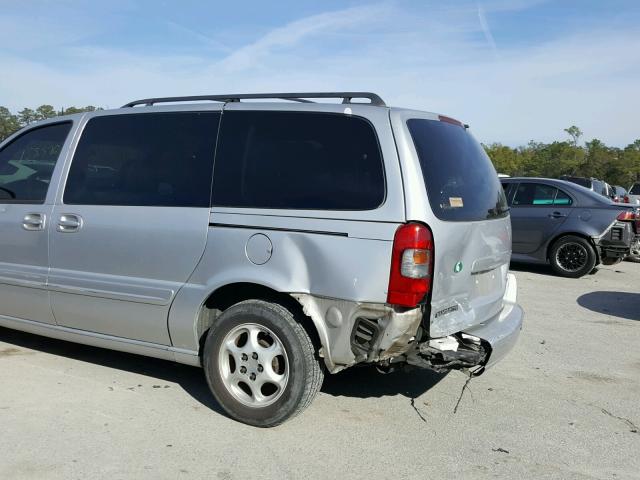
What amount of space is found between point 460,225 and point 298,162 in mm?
1045

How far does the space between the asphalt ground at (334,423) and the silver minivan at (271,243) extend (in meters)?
0.32

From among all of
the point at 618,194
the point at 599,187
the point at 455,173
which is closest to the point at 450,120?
the point at 455,173

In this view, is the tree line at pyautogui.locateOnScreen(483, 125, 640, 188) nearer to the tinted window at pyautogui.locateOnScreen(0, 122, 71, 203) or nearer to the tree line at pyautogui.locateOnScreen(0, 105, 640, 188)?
the tree line at pyautogui.locateOnScreen(0, 105, 640, 188)

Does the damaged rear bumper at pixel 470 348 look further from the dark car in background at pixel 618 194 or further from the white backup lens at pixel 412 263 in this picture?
the dark car in background at pixel 618 194

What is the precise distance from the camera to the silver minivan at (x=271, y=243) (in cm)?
355

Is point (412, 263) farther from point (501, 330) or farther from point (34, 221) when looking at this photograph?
point (34, 221)

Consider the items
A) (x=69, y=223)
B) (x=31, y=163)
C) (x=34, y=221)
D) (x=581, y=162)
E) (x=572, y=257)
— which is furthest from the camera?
(x=581, y=162)

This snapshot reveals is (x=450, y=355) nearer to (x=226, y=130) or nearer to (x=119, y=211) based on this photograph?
(x=226, y=130)

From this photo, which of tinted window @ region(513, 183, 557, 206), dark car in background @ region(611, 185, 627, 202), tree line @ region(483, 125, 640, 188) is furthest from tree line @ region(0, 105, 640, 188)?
tinted window @ region(513, 183, 557, 206)

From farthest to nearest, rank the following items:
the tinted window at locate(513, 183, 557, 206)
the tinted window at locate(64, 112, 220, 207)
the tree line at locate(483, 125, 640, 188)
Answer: the tree line at locate(483, 125, 640, 188)
the tinted window at locate(513, 183, 557, 206)
the tinted window at locate(64, 112, 220, 207)

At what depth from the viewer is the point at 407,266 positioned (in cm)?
345

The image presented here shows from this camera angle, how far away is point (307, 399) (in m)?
3.73

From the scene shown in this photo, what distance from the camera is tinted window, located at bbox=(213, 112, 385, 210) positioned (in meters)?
3.64

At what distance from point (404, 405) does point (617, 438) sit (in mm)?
1326
